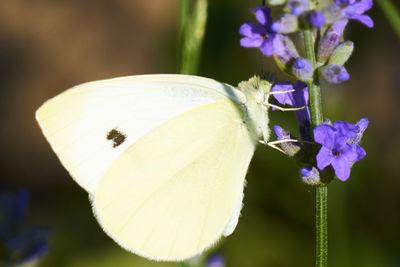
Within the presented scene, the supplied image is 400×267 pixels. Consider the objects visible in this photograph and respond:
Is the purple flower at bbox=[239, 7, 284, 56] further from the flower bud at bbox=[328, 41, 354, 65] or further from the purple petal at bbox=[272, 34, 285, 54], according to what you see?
the flower bud at bbox=[328, 41, 354, 65]

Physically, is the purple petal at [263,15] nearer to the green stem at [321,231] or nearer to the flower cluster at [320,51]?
the flower cluster at [320,51]

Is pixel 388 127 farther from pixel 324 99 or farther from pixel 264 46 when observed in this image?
pixel 264 46

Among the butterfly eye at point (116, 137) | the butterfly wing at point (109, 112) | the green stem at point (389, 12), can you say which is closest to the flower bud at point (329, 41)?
the butterfly wing at point (109, 112)

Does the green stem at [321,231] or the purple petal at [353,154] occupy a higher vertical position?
the purple petal at [353,154]

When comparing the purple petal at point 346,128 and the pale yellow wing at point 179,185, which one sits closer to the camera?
the purple petal at point 346,128

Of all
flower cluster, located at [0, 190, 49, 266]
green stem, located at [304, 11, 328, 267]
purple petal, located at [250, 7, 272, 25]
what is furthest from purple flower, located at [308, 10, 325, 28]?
flower cluster, located at [0, 190, 49, 266]

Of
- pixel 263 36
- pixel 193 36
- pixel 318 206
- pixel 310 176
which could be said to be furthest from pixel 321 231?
pixel 193 36
